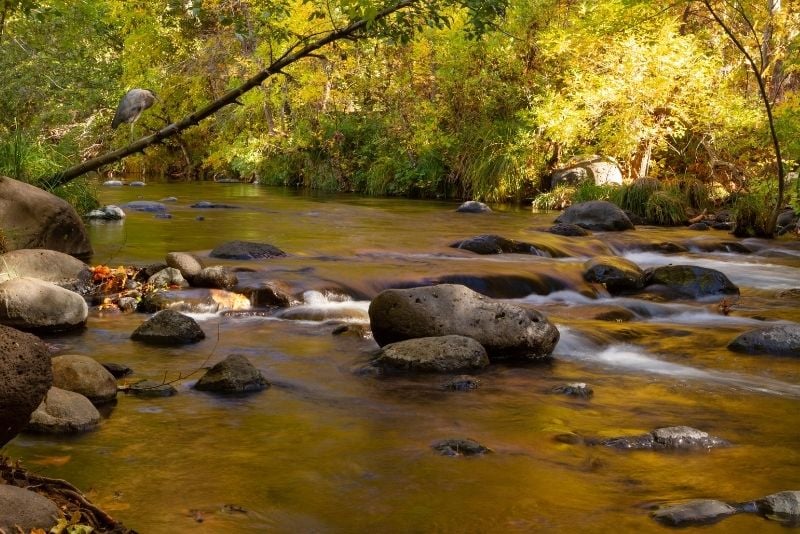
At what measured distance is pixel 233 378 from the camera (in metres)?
5.73

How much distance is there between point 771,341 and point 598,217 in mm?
8746

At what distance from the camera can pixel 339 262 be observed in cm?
1073

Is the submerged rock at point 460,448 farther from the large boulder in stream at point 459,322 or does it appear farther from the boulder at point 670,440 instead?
the large boulder in stream at point 459,322

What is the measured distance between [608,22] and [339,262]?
10214 millimetres

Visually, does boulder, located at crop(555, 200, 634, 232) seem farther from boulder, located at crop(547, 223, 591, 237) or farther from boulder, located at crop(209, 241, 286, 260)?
boulder, located at crop(209, 241, 286, 260)

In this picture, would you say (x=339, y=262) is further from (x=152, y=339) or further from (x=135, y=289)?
(x=152, y=339)

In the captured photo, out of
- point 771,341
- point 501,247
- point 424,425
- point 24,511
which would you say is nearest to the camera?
point 24,511

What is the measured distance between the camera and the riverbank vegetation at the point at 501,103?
1697cm

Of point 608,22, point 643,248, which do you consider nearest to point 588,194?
point 608,22

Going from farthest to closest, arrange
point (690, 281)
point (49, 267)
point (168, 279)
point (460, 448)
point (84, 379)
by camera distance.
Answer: point (690, 281) → point (168, 279) → point (49, 267) → point (84, 379) → point (460, 448)

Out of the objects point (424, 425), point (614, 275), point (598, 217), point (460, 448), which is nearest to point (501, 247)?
point (614, 275)

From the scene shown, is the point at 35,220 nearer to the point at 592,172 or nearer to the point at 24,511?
the point at 24,511

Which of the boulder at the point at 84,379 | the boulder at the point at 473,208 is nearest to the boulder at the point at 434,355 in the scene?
the boulder at the point at 84,379

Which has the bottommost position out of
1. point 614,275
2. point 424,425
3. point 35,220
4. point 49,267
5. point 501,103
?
point 424,425
